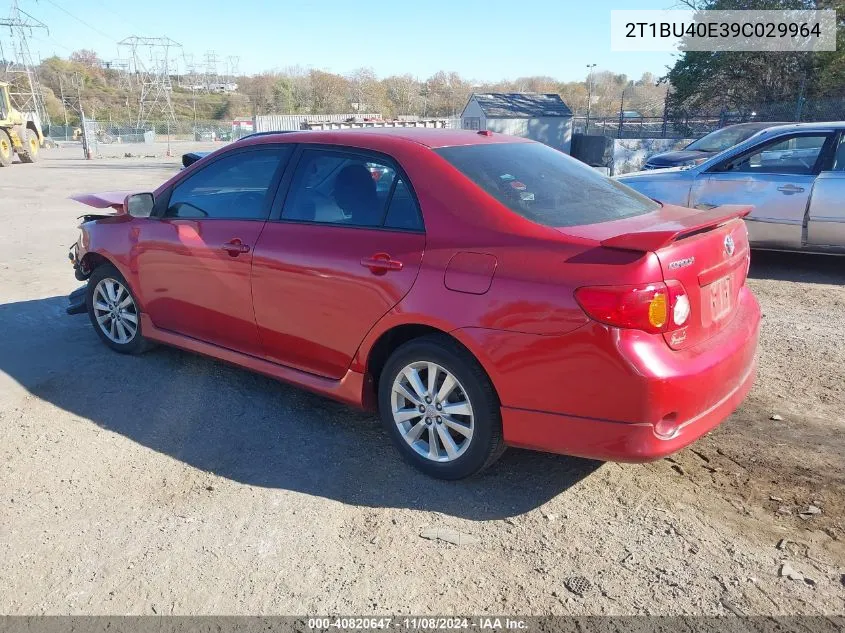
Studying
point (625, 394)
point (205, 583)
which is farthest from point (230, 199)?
point (625, 394)

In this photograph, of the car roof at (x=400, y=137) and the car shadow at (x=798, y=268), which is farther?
the car shadow at (x=798, y=268)

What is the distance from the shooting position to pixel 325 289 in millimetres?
3568

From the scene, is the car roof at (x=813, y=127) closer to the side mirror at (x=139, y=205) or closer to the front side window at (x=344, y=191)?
the front side window at (x=344, y=191)

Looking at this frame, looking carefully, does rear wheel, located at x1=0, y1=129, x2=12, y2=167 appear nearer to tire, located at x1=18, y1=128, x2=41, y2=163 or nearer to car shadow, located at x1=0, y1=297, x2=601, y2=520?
tire, located at x1=18, y1=128, x2=41, y2=163

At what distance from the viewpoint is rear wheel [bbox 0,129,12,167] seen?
27812 mm

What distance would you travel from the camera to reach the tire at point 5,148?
2781 cm

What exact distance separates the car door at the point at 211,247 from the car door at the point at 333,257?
0.52ft

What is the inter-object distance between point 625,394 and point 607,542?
→ 67cm

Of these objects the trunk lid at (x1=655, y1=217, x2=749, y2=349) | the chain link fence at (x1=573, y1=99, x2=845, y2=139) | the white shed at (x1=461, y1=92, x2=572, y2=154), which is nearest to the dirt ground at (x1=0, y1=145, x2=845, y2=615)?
the trunk lid at (x1=655, y1=217, x2=749, y2=349)

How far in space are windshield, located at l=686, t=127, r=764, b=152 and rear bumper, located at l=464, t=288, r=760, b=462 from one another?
40.3ft

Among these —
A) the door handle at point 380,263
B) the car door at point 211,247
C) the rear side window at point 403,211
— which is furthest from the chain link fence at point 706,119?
the door handle at point 380,263

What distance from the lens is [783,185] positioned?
714cm

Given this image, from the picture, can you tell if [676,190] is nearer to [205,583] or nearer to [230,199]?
[230,199]

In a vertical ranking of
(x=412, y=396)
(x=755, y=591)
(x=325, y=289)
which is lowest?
(x=755, y=591)
